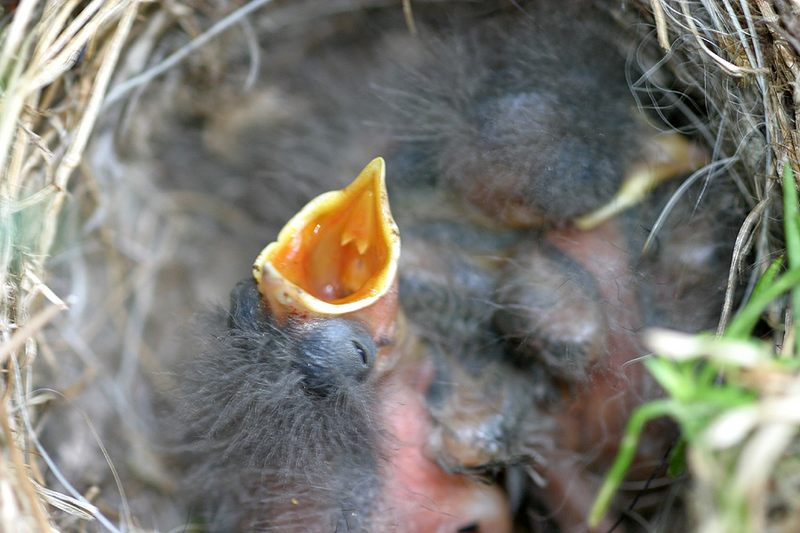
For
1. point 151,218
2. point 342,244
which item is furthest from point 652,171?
point 151,218

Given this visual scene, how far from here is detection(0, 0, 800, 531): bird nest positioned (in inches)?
31.7

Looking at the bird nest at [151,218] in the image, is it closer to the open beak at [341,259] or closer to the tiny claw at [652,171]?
the tiny claw at [652,171]

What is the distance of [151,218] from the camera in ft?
5.42

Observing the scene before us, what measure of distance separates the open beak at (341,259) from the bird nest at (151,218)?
288 mm

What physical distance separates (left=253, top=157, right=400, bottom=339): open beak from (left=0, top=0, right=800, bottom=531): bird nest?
29 centimetres

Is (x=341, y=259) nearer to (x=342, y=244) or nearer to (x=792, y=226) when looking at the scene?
(x=342, y=244)

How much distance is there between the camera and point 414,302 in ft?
4.57

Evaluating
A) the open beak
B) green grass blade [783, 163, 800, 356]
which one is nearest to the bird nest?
green grass blade [783, 163, 800, 356]

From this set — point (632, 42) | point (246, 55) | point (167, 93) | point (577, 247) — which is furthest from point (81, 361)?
point (632, 42)

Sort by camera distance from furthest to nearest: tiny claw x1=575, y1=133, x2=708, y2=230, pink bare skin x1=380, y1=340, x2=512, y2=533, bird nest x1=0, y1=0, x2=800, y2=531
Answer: tiny claw x1=575, y1=133, x2=708, y2=230
pink bare skin x1=380, y1=340, x2=512, y2=533
bird nest x1=0, y1=0, x2=800, y2=531

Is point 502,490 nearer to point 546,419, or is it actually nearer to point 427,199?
point 546,419

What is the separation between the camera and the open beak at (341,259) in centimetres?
102

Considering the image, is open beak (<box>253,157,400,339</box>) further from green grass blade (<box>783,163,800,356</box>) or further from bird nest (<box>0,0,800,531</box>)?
green grass blade (<box>783,163,800,356</box>)

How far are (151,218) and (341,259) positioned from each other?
2.18ft
